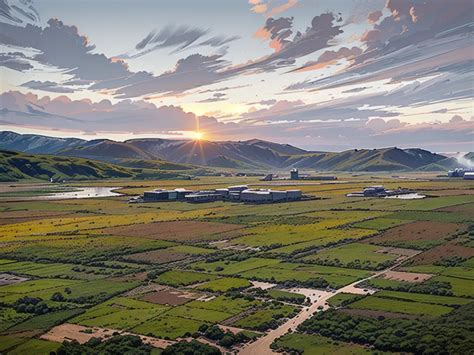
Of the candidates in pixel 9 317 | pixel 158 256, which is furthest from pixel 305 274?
pixel 9 317

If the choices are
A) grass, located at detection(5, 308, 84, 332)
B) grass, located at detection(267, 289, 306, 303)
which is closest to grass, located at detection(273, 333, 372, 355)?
grass, located at detection(267, 289, 306, 303)

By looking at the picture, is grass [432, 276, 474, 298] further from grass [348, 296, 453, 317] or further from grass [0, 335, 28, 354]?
grass [0, 335, 28, 354]

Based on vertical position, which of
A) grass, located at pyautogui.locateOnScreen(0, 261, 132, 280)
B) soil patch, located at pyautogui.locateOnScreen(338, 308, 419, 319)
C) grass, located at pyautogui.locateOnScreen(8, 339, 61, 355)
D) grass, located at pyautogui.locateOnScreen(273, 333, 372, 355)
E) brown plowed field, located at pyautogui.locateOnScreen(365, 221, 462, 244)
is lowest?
grass, located at pyautogui.locateOnScreen(273, 333, 372, 355)

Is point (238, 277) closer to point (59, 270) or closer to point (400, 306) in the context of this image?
point (400, 306)

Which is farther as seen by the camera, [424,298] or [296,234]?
[296,234]

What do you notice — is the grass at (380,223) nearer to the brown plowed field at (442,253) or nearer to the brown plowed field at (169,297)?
the brown plowed field at (442,253)
